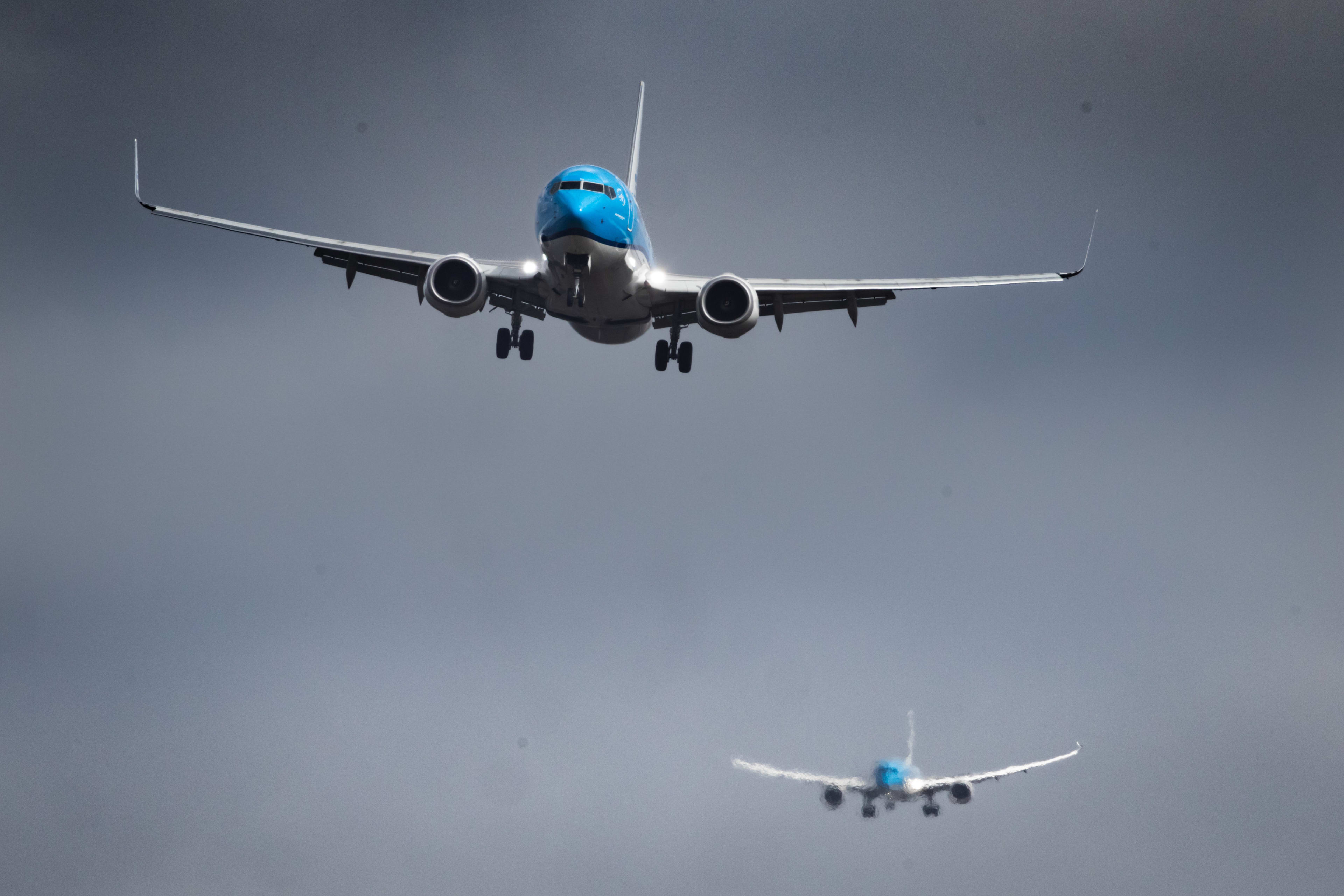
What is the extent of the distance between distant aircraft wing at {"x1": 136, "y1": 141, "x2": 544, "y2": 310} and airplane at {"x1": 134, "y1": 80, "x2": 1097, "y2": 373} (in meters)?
0.04

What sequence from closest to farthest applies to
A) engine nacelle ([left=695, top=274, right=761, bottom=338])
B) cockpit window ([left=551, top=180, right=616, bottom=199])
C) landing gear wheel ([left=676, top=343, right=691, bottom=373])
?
1. cockpit window ([left=551, top=180, right=616, bottom=199])
2. engine nacelle ([left=695, top=274, right=761, bottom=338])
3. landing gear wheel ([left=676, top=343, right=691, bottom=373])

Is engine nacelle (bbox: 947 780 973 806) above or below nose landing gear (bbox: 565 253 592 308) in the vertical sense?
below

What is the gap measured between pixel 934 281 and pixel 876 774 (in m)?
65.1

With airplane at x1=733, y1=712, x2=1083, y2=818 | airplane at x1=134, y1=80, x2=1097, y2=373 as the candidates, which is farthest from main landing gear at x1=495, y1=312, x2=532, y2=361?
airplane at x1=733, y1=712, x2=1083, y2=818

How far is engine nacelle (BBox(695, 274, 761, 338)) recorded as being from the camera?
33688 mm

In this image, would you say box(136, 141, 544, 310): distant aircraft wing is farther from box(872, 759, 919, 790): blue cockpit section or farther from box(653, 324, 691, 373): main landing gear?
box(872, 759, 919, 790): blue cockpit section

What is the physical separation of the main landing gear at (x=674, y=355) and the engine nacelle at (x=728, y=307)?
545cm

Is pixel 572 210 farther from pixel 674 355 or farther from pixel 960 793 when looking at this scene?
pixel 960 793

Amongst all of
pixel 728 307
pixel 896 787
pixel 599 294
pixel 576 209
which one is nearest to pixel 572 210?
pixel 576 209

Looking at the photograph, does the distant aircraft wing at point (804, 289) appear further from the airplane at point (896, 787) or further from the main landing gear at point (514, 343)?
the airplane at point (896, 787)

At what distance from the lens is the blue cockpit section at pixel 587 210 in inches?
1270

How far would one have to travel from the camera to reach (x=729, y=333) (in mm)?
33812

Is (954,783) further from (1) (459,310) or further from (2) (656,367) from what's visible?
(1) (459,310)

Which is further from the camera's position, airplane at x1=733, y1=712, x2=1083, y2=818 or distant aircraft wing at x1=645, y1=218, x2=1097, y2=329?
airplane at x1=733, y1=712, x2=1083, y2=818
